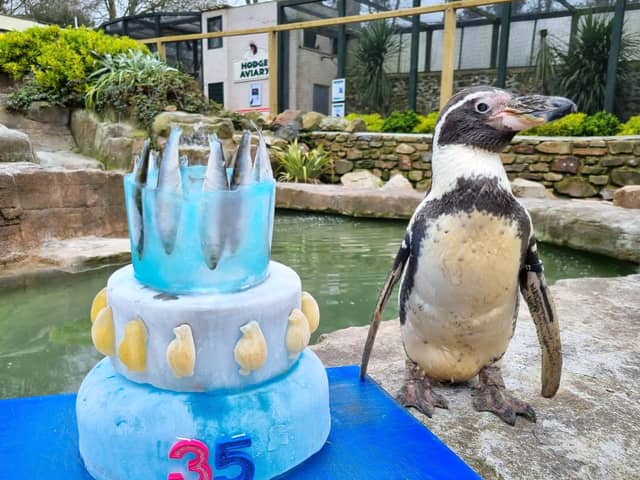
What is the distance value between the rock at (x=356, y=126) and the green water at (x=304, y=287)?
407 cm

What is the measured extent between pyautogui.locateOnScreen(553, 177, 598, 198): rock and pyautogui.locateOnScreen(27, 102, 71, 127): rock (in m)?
8.52

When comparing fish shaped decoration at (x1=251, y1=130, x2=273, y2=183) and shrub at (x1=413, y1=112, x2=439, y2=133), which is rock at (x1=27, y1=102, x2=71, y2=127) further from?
fish shaped decoration at (x1=251, y1=130, x2=273, y2=183)

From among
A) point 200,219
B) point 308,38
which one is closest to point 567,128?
point 308,38

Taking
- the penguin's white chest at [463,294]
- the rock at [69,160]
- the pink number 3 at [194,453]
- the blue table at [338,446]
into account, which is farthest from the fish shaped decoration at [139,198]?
the rock at [69,160]

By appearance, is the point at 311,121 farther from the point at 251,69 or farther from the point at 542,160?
the point at 542,160

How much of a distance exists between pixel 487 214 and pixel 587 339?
1.39m

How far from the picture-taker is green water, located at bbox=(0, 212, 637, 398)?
9.02 ft

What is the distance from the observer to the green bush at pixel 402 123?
33.2 feet

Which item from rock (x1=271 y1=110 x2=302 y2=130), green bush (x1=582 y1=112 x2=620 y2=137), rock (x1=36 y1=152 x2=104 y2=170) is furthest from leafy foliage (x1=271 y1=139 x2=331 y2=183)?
green bush (x1=582 y1=112 x2=620 y2=137)

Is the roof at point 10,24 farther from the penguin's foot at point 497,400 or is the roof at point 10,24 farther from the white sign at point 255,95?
the penguin's foot at point 497,400

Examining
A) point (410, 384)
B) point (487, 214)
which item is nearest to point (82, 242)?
point (410, 384)

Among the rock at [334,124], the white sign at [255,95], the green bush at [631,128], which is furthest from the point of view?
the white sign at [255,95]

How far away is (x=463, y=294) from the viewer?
150cm

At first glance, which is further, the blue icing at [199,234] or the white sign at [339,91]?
the white sign at [339,91]
